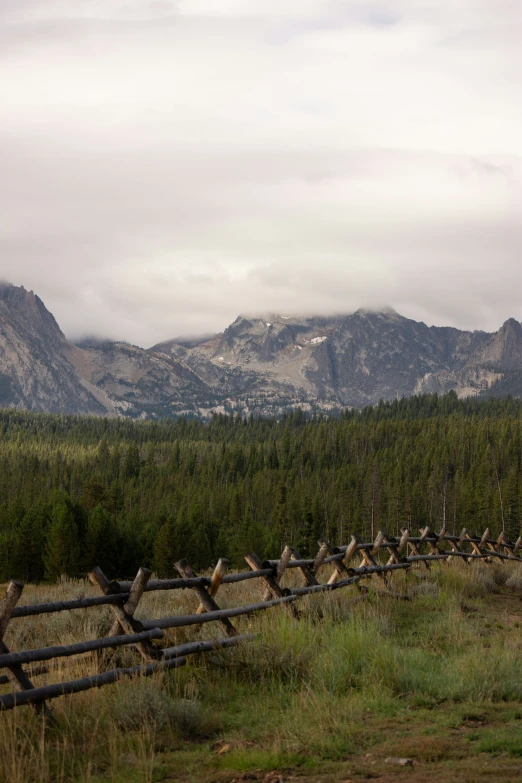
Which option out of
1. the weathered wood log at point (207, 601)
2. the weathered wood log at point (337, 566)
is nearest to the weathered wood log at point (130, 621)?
the weathered wood log at point (207, 601)

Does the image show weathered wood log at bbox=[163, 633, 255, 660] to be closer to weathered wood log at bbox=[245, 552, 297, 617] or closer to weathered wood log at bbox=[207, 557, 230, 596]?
weathered wood log at bbox=[207, 557, 230, 596]

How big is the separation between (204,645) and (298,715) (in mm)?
2236

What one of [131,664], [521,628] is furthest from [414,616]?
[131,664]

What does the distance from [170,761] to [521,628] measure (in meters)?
8.66

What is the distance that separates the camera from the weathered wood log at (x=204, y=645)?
8.91 m

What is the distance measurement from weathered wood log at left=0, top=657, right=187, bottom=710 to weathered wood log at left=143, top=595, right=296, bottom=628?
51cm

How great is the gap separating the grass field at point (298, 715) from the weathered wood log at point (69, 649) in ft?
1.43

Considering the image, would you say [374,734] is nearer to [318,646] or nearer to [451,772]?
[451,772]

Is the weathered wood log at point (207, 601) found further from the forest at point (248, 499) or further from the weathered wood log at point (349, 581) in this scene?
the forest at point (248, 499)

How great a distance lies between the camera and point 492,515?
115 m

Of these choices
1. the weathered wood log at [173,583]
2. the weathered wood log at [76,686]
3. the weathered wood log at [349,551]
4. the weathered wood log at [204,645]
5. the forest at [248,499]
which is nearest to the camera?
the weathered wood log at [76,686]

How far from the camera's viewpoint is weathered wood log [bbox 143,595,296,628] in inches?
356

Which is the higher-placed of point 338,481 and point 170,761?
point 170,761

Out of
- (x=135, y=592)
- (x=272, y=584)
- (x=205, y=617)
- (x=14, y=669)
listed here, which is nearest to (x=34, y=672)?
(x=14, y=669)
